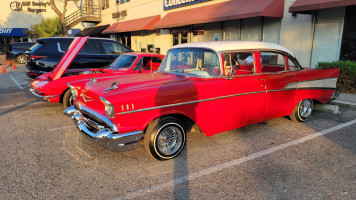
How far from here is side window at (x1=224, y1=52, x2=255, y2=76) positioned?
14.1 ft

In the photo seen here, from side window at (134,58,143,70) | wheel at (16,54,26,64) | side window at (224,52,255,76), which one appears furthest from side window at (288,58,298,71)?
wheel at (16,54,26,64)

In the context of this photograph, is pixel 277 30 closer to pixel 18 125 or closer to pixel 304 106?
pixel 304 106

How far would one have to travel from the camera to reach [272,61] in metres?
5.55

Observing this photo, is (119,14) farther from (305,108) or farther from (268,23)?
(305,108)

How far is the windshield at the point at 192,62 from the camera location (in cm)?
425

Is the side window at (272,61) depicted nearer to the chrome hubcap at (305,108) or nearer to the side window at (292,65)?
the side window at (292,65)

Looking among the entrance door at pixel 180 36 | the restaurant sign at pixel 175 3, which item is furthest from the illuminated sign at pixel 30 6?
the entrance door at pixel 180 36

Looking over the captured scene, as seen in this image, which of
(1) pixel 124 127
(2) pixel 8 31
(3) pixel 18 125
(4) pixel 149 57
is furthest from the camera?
(2) pixel 8 31

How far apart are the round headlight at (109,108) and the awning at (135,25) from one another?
1525cm

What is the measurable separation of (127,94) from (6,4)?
1492 inches

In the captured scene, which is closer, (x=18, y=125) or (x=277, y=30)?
(x=18, y=125)

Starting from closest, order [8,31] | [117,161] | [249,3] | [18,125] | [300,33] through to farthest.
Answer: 1. [117,161]
2. [18,125]
3. [300,33]
4. [249,3]
5. [8,31]

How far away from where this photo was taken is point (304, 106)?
18.2ft

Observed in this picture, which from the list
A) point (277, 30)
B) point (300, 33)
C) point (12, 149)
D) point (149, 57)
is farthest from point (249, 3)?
point (12, 149)
